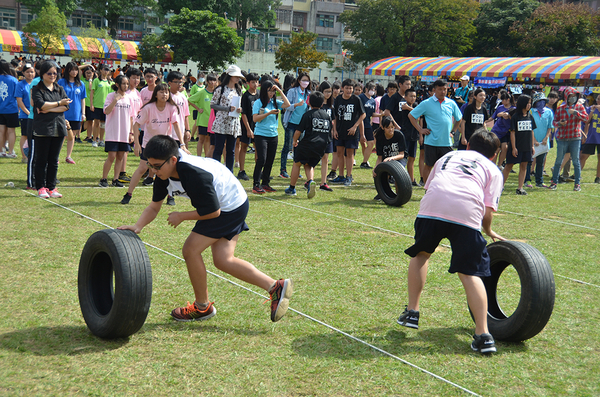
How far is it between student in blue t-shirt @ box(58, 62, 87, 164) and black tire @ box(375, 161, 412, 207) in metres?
5.82

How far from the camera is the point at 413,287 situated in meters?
4.23

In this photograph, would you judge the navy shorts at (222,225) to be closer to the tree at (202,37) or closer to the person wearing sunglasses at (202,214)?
the person wearing sunglasses at (202,214)

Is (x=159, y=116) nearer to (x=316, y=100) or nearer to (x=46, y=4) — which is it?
(x=316, y=100)

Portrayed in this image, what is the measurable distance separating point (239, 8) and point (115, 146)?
6573cm

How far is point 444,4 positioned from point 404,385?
190ft

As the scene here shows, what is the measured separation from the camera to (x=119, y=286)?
3.64 m

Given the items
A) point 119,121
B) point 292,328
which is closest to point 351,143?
point 119,121

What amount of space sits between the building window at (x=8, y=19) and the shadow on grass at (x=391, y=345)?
7247 cm

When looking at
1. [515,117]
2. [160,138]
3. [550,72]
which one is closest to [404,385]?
[160,138]

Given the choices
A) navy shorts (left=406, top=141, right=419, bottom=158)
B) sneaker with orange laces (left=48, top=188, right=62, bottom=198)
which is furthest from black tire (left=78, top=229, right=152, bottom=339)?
navy shorts (left=406, top=141, right=419, bottom=158)

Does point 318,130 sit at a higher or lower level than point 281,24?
lower

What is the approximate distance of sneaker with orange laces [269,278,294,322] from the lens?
4062mm

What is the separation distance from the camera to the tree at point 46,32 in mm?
46062

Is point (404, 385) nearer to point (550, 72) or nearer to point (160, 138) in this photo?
point (160, 138)
